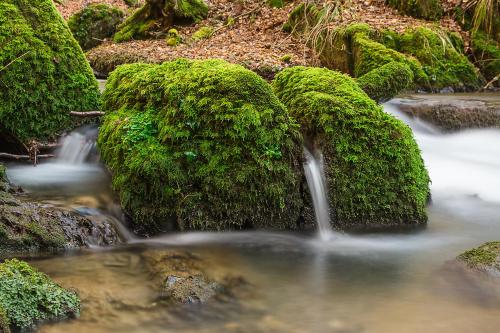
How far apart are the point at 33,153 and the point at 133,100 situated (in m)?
1.67

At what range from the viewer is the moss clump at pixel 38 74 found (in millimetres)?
7051

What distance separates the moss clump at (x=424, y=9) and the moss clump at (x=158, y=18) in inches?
228

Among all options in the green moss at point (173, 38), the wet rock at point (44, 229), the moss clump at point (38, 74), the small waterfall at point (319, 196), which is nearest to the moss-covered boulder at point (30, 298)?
the wet rock at point (44, 229)

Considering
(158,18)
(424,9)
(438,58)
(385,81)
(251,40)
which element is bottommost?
(385,81)

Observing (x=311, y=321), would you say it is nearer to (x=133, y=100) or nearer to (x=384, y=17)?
(x=133, y=100)

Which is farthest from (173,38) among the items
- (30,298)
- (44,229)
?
(30,298)

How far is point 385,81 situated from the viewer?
716 cm

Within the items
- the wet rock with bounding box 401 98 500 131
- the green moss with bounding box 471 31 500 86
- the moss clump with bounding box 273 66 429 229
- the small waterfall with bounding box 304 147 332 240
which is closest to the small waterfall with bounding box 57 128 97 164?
the moss clump with bounding box 273 66 429 229

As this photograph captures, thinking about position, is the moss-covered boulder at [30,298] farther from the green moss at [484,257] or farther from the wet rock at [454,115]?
the wet rock at [454,115]

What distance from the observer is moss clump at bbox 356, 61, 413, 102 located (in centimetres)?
710

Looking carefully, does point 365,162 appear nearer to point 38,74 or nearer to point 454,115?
point 38,74

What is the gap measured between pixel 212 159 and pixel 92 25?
12.8m

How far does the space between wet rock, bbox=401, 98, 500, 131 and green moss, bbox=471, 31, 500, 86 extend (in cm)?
362

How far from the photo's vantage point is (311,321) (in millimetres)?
3816
